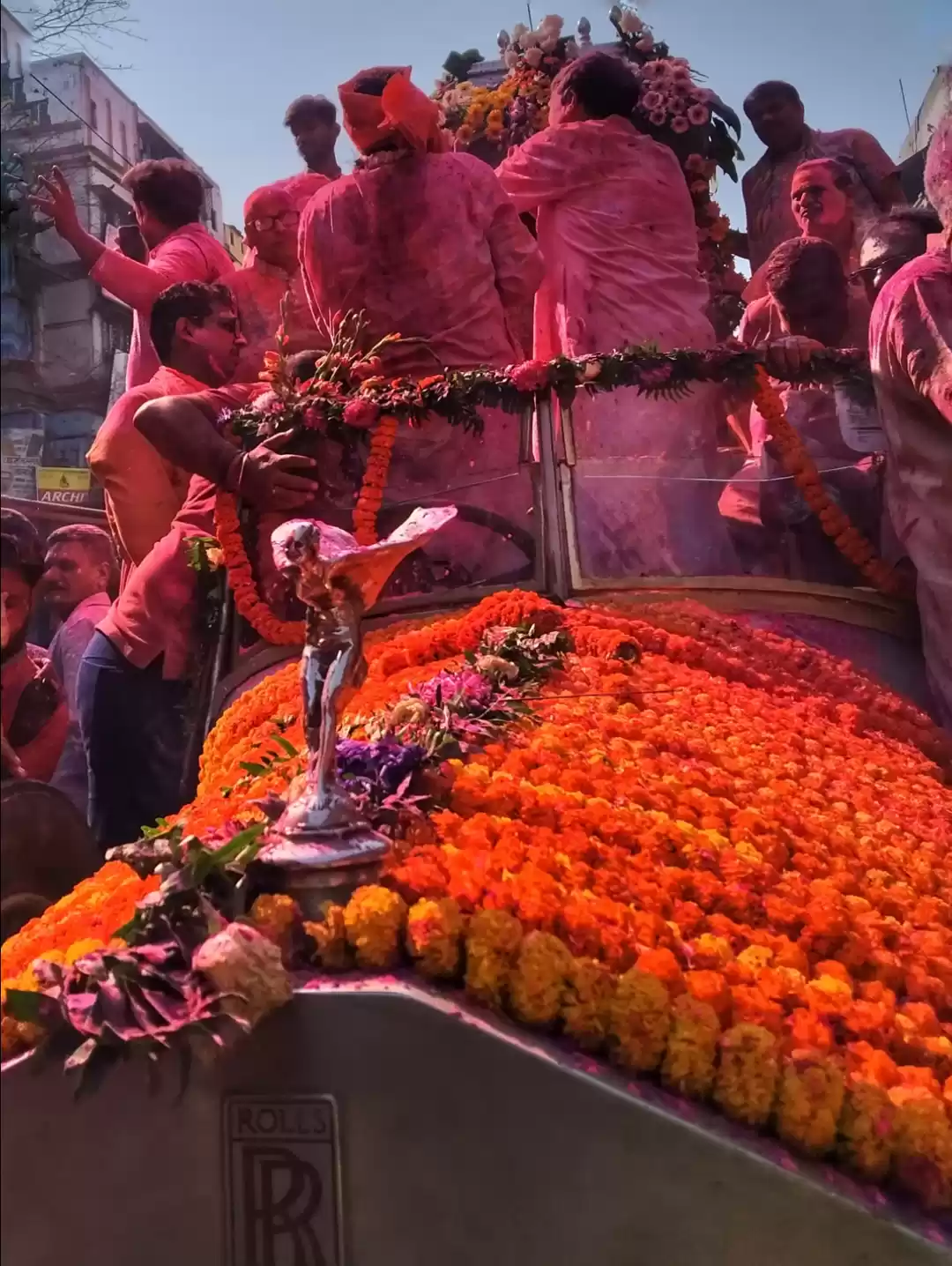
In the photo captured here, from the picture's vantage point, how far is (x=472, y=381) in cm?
378

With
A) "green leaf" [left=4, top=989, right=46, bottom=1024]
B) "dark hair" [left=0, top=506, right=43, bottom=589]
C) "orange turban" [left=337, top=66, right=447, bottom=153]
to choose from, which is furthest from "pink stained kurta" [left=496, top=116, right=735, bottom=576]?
"green leaf" [left=4, top=989, right=46, bottom=1024]

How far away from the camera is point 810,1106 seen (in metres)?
1.66

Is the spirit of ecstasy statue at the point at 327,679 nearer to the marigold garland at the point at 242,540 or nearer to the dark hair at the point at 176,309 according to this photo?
the marigold garland at the point at 242,540

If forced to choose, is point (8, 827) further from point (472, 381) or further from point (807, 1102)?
point (472, 381)

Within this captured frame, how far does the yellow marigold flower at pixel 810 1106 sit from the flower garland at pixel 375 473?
2.45 meters

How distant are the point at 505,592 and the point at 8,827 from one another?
201 cm

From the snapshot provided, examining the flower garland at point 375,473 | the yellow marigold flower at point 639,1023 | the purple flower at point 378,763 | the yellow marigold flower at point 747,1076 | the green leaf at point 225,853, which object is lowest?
the yellow marigold flower at point 747,1076

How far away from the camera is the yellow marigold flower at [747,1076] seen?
1.67 m

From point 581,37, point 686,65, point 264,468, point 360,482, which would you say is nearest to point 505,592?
point 360,482

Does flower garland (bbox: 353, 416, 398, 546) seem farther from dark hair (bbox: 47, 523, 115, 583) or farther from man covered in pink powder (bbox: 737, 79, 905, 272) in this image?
man covered in pink powder (bbox: 737, 79, 905, 272)

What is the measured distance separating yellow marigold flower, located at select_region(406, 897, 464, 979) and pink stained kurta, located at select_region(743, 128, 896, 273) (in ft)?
15.2

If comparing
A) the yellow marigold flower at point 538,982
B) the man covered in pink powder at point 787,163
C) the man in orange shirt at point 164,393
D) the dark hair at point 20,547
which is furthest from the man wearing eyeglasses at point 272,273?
the yellow marigold flower at point 538,982

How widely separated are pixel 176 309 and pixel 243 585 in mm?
1073

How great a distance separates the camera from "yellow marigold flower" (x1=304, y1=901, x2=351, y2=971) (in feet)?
5.57
